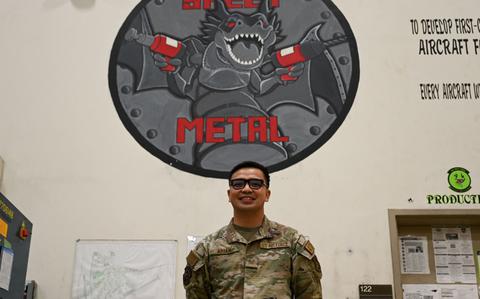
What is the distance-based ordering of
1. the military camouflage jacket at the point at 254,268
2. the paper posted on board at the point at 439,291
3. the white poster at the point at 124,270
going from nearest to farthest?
the military camouflage jacket at the point at 254,268 < the white poster at the point at 124,270 < the paper posted on board at the point at 439,291

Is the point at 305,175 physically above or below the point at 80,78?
below

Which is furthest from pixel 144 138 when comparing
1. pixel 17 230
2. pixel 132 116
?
pixel 17 230

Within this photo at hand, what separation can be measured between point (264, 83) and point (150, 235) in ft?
4.04

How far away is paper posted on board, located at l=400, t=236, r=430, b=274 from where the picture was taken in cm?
368

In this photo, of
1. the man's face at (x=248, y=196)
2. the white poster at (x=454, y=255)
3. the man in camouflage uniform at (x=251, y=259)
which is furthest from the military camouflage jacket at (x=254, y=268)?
the white poster at (x=454, y=255)

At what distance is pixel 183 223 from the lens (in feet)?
11.9

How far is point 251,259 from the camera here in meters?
2.46

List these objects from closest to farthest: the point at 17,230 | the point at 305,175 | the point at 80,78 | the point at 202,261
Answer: the point at 202,261 → the point at 17,230 → the point at 305,175 → the point at 80,78

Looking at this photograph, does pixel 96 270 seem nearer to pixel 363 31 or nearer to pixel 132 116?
pixel 132 116

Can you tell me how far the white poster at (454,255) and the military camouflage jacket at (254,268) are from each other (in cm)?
149

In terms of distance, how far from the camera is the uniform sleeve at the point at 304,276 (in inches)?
96.9

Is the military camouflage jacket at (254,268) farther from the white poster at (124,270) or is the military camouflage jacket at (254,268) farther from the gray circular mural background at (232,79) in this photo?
the gray circular mural background at (232,79)

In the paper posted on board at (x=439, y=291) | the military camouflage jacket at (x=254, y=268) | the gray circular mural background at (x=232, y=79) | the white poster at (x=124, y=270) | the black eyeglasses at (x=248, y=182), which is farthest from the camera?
the gray circular mural background at (x=232, y=79)

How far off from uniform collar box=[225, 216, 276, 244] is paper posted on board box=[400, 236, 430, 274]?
4.85ft
